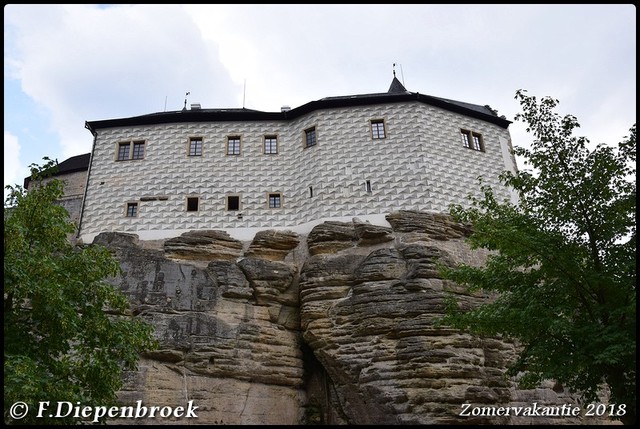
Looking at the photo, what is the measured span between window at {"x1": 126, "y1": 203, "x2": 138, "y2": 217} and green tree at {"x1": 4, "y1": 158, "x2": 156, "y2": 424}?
1065cm

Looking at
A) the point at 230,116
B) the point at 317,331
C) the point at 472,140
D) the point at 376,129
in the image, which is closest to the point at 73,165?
the point at 230,116

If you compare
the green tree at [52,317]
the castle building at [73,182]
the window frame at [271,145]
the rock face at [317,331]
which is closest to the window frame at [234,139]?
the window frame at [271,145]

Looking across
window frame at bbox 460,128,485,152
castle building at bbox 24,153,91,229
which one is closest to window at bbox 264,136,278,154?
window frame at bbox 460,128,485,152

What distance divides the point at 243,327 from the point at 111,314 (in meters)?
4.16

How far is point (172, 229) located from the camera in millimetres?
21859

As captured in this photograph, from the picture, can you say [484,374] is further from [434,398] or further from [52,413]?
[52,413]

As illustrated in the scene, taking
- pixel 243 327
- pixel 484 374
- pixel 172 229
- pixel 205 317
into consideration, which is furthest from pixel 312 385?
pixel 172 229

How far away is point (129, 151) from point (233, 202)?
545 centimetres

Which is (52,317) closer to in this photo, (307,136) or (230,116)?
(307,136)

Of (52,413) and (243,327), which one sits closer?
(52,413)

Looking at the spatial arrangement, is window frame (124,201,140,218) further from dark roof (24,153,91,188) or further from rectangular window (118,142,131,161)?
dark roof (24,153,91,188)

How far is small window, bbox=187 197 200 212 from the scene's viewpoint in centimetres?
2244

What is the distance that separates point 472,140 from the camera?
23734 mm

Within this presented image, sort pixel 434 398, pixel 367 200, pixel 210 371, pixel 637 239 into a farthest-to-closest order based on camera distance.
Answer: pixel 367 200 → pixel 210 371 → pixel 434 398 → pixel 637 239
